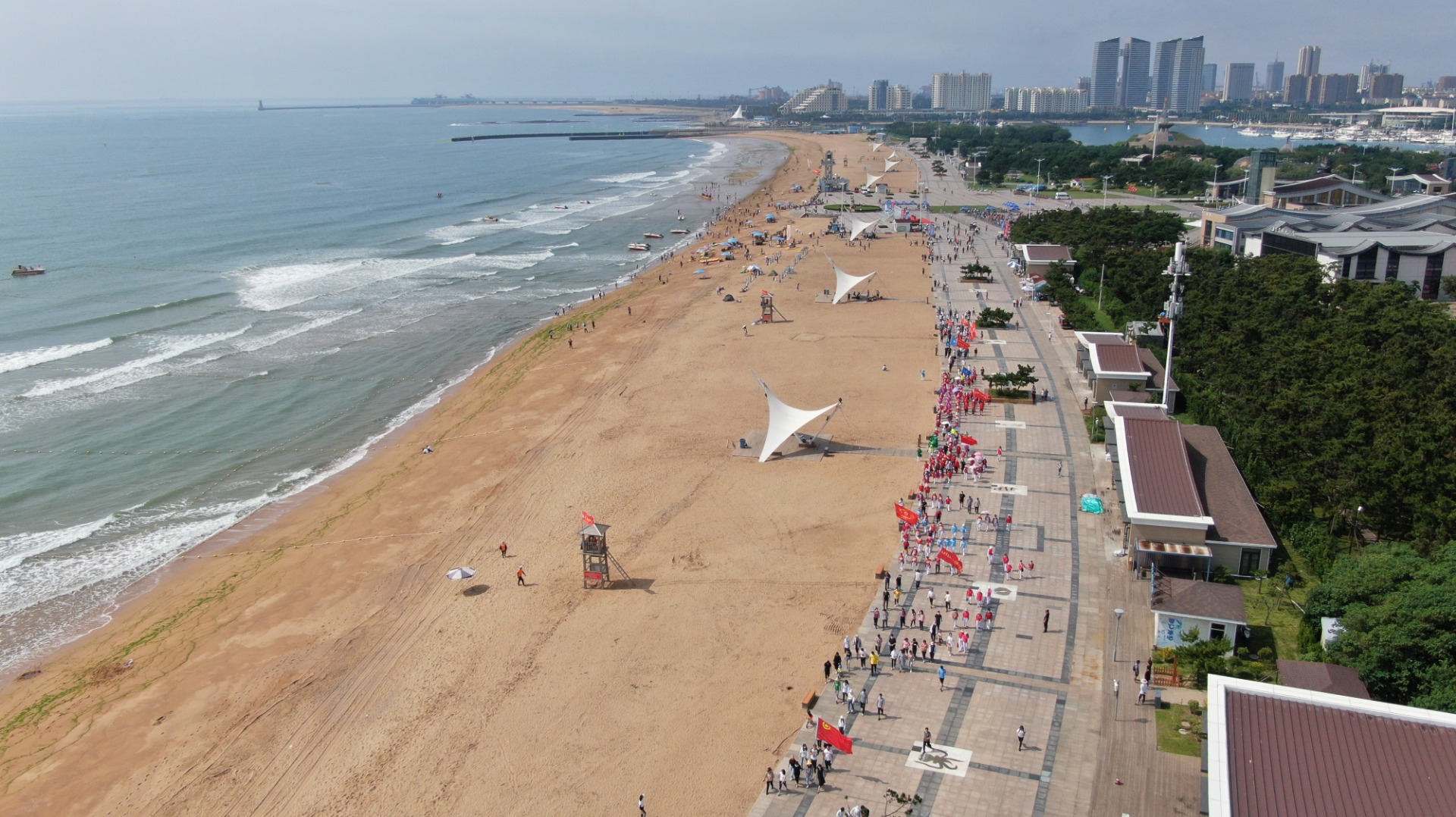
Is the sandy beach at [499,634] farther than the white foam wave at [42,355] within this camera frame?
No

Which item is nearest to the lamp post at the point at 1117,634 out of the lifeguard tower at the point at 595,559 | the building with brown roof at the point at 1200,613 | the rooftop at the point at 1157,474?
the building with brown roof at the point at 1200,613

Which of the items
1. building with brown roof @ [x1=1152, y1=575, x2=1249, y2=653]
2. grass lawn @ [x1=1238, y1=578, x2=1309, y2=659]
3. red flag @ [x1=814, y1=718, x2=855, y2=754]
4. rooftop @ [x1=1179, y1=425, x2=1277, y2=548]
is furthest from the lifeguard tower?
rooftop @ [x1=1179, y1=425, x2=1277, y2=548]

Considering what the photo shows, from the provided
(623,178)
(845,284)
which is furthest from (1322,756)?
(623,178)

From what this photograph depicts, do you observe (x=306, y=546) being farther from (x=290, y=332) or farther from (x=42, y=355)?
(x=42, y=355)

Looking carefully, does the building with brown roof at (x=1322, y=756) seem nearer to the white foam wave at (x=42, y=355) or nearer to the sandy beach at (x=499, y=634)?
the sandy beach at (x=499, y=634)

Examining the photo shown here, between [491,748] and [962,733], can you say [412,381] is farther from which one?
[962,733]
